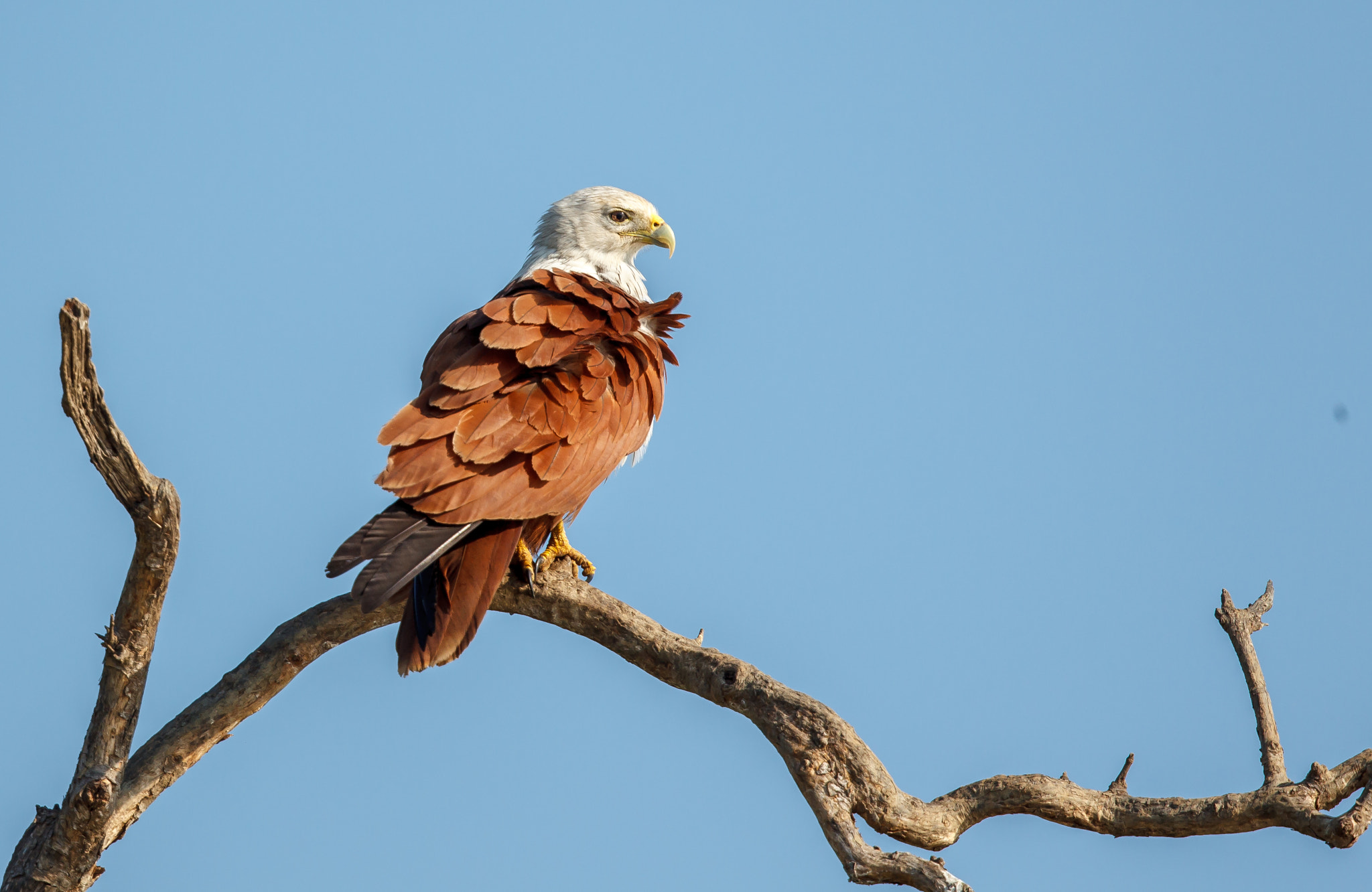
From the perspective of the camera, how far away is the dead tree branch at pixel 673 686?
129 inches

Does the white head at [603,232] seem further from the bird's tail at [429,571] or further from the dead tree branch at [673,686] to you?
the bird's tail at [429,571]

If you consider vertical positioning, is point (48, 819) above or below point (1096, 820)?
below

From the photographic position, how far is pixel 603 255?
231 inches

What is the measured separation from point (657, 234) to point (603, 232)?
10.8 inches

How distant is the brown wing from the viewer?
148 inches

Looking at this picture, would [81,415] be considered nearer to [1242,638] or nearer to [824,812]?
[824,812]

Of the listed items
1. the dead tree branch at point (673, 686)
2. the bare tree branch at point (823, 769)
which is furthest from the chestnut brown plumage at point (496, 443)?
the dead tree branch at point (673, 686)

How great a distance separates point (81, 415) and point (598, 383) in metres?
1.76

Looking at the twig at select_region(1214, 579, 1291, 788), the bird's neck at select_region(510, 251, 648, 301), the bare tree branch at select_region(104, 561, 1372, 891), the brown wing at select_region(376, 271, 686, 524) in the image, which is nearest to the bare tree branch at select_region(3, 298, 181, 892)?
the bare tree branch at select_region(104, 561, 1372, 891)

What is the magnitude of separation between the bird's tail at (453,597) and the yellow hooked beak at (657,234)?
94.3 inches

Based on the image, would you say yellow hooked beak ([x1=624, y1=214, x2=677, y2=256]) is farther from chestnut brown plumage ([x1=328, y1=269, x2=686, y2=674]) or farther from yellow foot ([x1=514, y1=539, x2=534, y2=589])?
yellow foot ([x1=514, y1=539, x2=534, y2=589])

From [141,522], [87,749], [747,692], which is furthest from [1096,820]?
[87,749]

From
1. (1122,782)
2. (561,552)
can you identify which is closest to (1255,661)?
(1122,782)

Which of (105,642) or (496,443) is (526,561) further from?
(105,642)
